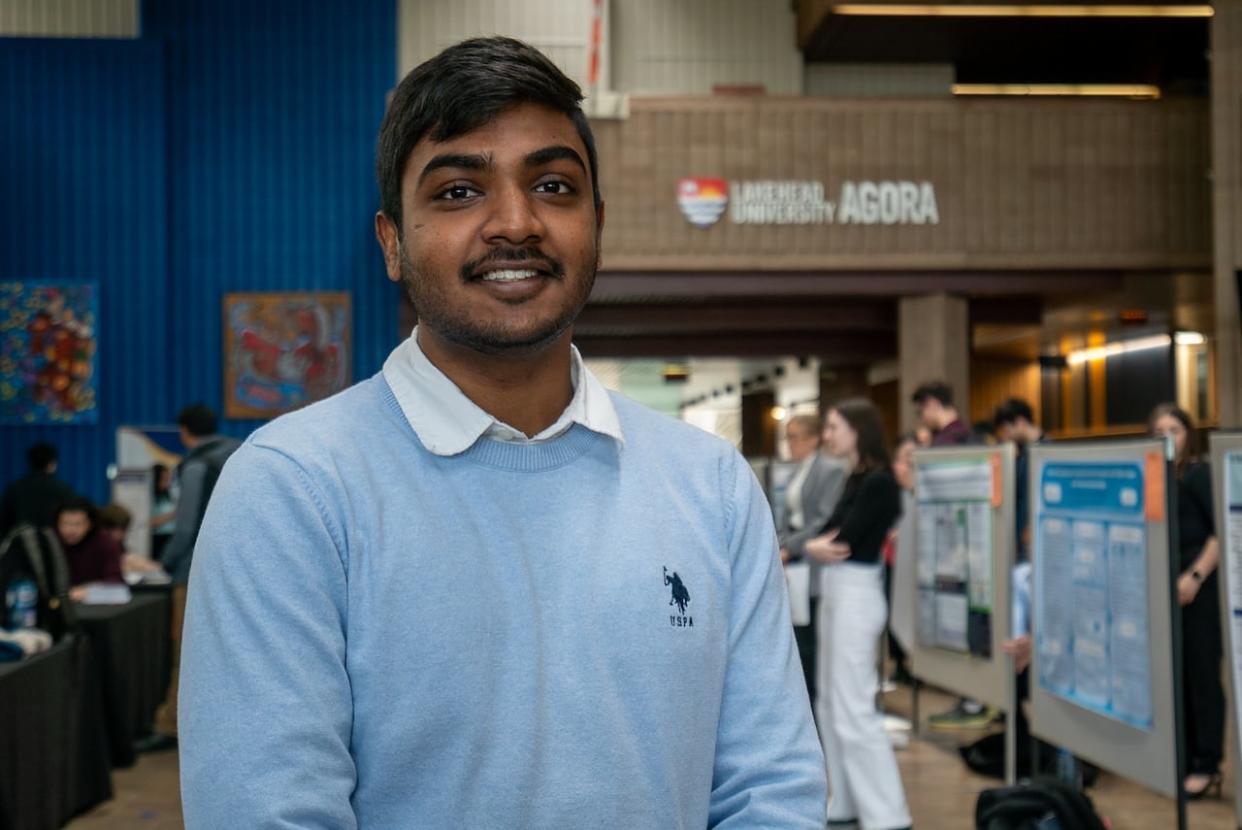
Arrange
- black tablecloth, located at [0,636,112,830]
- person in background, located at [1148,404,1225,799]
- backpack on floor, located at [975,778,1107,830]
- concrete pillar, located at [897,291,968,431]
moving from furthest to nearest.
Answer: concrete pillar, located at [897,291,968,431] → person in background, located at [1148,404,1225,799] → black tablecloth, located at [0,636,112,830] → backpack on floor, located at [975,778,1107,830]

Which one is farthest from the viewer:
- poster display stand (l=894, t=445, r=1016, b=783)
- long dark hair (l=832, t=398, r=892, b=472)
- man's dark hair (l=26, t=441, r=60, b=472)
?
man's dark hair (l=26, t=441, r=60, b=472)

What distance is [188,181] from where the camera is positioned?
632 inches

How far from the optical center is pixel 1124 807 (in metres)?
6.04

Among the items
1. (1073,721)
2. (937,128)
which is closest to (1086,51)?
(937,128)

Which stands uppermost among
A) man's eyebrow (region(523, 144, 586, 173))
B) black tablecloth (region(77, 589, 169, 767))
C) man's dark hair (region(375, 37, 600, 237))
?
man's dark hair (region(375, 37, 600, 237))

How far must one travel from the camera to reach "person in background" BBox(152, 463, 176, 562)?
12.3 meters

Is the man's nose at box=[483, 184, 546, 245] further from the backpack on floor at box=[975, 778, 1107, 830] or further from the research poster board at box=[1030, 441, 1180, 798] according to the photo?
the research poster board at box=[1030, 441, 1180, 798]

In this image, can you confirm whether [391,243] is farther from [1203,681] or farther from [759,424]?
[759,424]

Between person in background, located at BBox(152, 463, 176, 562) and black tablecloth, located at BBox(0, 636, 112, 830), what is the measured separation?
605 centimetres

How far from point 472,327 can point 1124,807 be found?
5.32m

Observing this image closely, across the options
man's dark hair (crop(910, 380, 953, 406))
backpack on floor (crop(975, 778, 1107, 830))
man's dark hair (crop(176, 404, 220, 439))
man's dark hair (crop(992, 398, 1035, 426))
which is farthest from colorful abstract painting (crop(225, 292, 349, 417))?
backpack on floor (crop(975, 778, 1107, 830))

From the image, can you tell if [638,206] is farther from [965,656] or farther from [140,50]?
[965,656]

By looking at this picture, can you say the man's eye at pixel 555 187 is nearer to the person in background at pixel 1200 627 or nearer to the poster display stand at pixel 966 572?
the poster display stand at pixel 966 572

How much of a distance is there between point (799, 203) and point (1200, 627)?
909 cm
